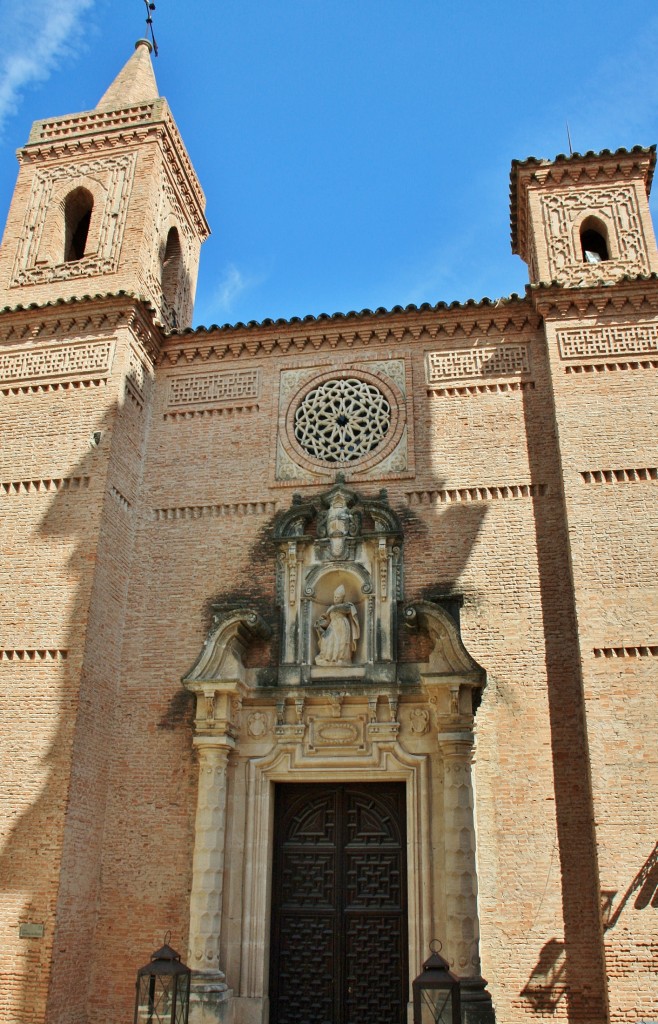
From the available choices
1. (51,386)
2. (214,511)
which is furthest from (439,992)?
(51,386)

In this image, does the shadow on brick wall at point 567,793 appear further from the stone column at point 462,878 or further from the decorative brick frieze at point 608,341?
the decorative brick frieze at point 608,341

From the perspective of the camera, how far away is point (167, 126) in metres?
11.9

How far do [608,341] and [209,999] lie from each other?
7.52 metres

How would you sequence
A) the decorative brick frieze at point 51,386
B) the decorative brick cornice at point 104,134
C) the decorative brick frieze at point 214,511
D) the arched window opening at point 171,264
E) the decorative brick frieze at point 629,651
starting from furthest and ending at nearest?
the arched window opening at point 171,264
the decorative brick cornice at point 104,134
the decorative brick frieze at point 51,386
the decorative brick frieze at point 214,511
the decorative brick frieze at point 629,651

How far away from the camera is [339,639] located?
28.6 feet

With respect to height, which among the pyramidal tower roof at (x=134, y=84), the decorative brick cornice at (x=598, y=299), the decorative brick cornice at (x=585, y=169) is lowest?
the decorative brick cornice at (x=598, y=299)

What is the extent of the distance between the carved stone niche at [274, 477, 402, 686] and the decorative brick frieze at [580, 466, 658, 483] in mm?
2000

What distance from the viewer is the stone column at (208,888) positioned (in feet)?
24.6

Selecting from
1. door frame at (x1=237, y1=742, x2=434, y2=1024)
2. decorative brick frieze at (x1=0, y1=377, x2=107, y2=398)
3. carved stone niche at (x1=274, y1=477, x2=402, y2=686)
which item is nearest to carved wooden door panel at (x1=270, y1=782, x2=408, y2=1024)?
door frame at (x1=237, y1=742, x2=434, y2=1024)

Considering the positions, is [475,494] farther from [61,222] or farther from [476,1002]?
[61,222]

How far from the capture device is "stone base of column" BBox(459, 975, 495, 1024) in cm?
700

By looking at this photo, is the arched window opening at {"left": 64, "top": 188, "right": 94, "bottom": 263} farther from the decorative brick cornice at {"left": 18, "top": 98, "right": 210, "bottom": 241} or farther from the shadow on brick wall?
the shadow on brick wall

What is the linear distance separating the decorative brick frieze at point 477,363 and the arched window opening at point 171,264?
13.5 feet

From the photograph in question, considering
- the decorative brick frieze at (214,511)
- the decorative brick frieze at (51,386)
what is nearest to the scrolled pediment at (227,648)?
the decorative brick frieze at (214,511)
